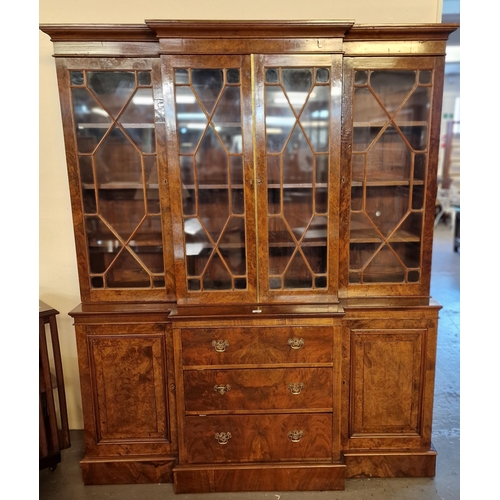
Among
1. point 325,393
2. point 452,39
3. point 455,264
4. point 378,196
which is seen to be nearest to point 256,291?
point 325,393

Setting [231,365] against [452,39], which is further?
[452,39]

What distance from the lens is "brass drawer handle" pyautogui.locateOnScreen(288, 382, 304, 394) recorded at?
6.71 ft

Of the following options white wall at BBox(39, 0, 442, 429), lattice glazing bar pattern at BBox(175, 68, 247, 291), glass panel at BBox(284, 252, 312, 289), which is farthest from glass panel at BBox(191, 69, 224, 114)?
glass panel at BBox(284, 252, 312, 289)


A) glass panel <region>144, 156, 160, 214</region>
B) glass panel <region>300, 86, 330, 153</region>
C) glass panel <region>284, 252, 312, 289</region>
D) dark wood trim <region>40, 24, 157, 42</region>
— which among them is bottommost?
glass panel <region>284, 252, 312, 289</region>

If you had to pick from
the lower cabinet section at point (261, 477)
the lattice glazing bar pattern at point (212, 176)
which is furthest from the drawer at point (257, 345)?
the lower cabinet section at point (261, 477)

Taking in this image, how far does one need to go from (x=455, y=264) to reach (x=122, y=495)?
5210 millimetres

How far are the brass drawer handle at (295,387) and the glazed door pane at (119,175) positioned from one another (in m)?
0.79

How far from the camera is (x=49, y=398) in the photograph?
2148mm

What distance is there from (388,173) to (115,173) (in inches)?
52.0

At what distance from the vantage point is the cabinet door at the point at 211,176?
1.86 m

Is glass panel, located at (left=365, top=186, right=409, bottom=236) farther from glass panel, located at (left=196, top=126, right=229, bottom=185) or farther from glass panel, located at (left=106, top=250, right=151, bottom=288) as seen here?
glass panel, located at (left=106, top=250, right=151, bottom=288)
